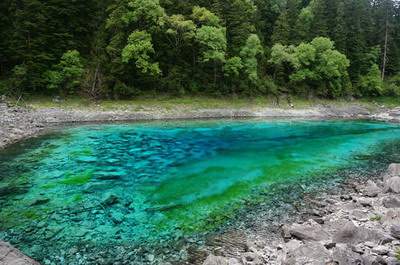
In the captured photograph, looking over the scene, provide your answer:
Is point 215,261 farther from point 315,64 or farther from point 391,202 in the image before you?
point 315,64

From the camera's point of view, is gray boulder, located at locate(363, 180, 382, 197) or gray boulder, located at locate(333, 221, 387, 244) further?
gray boulder, located at locate(363, 180, 382, 197)

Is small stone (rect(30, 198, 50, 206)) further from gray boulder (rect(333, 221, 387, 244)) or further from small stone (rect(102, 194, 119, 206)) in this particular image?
gray boulder (rect(333, 221, 387, 244))

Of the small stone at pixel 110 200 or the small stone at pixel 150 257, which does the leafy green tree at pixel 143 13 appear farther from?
the small stone at pixel 150 257

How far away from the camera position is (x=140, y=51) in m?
42.2

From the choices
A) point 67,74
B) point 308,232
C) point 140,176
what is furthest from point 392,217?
point 67,74

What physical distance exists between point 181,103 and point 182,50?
10.1 metres

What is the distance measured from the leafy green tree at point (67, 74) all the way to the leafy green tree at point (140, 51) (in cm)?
595

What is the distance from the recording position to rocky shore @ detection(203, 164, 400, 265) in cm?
858

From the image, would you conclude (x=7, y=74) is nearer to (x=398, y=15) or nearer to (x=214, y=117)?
(x=214, y=117)

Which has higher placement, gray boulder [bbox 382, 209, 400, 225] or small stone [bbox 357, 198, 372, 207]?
gray boulder [bbox 382, 209, 400, 225]

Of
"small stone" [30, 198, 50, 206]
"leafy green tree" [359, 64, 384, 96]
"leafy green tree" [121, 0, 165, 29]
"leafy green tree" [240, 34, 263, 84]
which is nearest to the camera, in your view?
"small stone" [30, 198, 50, 206]

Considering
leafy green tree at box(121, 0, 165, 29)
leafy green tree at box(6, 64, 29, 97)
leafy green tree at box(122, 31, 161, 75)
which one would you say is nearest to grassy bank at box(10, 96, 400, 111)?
leafy green tree at box(6, 64, 29, 97)

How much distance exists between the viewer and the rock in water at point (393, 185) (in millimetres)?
14539

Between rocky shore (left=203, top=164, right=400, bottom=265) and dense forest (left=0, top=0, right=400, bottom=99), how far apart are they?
33701mm
